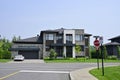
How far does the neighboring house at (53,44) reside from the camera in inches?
2771

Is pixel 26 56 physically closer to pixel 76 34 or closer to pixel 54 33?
pixel 54 33

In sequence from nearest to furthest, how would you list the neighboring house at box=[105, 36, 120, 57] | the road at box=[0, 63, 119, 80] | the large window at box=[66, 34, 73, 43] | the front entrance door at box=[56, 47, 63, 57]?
1. the road at box=[0, 63, 119, 80]
2. the front entrance door at box=[56, 47, 63, 57]
3. the large window at box=[66, 34, 73, 43]
4. the neighboring house at box=[105, 36, 120, 57]

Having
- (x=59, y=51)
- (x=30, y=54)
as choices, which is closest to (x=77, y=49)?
(x=59, y=51)

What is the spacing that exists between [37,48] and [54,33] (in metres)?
5.53

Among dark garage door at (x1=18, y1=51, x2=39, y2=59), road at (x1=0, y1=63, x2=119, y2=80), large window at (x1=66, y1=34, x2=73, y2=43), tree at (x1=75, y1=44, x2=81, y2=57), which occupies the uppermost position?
large window at (x1=66, y1=34, x2=73, y2=43)

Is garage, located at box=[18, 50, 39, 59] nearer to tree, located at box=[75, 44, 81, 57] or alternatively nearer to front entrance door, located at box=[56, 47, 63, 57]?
front entrance door, located at box=[56, 47, 63, 57]

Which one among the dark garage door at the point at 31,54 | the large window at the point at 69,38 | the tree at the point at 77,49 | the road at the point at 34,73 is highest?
the large window at the point at 69,38

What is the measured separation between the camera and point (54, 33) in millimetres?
70500

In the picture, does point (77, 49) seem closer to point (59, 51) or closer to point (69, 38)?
point (69, 38)

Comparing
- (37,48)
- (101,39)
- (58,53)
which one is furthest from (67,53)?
(101,39)

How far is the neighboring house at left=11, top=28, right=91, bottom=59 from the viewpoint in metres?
70.4

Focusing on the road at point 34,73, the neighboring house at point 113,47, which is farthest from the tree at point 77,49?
the road at point 34,73

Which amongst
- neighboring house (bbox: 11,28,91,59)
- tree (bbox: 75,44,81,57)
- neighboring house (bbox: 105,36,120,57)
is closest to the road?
tree (bbox: 75,44,81,57)

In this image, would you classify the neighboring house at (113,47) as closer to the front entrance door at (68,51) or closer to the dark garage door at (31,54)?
the front entrance door at (68,51)
